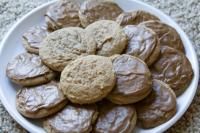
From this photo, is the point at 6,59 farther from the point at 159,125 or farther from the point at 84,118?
the point at 159,125

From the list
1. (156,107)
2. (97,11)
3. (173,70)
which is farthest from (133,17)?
→ (156,107)

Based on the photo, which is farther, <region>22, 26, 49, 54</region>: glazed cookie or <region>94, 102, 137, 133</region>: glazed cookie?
<region>22, 26, 49, 54</region>: glazed cookie

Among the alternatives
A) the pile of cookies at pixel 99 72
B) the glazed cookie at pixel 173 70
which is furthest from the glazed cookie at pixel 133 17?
the glazed cookie at pixel 173 70

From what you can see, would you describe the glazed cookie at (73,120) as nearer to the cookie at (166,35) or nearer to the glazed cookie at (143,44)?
the glazed cookie at (143,44)

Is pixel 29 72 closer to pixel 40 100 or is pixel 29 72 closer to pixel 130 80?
pixel 40 100

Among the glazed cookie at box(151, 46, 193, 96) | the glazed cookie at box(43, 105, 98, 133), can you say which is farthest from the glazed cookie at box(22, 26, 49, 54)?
the glazed cookie at box(151, 46, 193, 96)

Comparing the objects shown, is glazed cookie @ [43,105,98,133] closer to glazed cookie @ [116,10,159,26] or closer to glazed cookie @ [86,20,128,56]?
glazed cookie @ [86,20,128,56]
